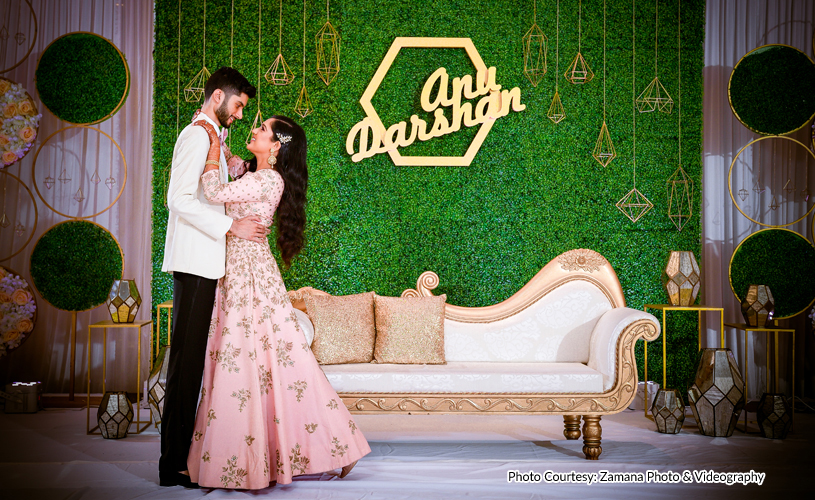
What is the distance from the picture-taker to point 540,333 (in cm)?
404

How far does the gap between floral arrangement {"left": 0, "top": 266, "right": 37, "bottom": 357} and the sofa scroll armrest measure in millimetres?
4242

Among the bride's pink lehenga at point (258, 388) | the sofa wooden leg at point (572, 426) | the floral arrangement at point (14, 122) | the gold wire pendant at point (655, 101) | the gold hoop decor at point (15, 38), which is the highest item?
the gold hoop decor at point (15, 38)

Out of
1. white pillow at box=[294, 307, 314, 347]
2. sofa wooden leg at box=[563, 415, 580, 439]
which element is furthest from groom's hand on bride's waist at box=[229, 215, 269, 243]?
sofa wooden leg at box=[563, 415, 580, 439]

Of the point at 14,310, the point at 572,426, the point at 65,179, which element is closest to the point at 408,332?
the point at 572,426

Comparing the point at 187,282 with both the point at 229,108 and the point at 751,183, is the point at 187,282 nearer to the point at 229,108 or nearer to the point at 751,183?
the point at 229,108

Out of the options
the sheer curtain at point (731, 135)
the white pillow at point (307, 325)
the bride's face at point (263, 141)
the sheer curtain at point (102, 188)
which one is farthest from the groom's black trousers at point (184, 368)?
the sheer curtain at point (731, 135)

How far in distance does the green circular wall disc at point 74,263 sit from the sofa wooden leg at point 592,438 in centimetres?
364

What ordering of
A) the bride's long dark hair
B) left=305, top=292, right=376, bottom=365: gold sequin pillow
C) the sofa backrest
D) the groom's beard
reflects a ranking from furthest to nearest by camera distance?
the sofa backrest < left=305, top=292, right=376, bottom=365: gold sequin pillow < the bride's long dark hair < the groom's beard

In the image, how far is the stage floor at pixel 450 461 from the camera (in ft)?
9.46

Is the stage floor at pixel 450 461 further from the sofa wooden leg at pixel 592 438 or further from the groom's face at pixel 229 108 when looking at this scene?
the groom's face at pixel 229 108

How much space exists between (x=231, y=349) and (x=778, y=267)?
169 inches

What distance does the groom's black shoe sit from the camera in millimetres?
2785

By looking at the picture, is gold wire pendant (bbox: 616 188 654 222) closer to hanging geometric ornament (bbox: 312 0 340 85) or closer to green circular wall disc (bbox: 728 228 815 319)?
green circular wall disc (bbox: 728 228 815 319)

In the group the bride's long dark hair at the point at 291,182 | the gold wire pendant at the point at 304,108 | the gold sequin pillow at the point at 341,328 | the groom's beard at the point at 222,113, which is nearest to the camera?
the groom's beard at the point at 222,113
